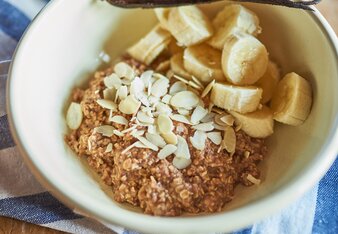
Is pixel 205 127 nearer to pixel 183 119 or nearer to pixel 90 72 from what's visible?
pixel 183 119

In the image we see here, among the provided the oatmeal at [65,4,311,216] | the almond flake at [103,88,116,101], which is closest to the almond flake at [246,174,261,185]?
the oatmeal at [65,4,311,216]

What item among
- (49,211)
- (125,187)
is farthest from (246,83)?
(49,211)

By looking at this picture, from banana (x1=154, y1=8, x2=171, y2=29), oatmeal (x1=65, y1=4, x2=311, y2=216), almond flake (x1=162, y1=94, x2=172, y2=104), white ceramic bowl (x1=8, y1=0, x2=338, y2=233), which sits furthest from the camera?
banana (x1=154, y1=8, x2=171, y2=29)

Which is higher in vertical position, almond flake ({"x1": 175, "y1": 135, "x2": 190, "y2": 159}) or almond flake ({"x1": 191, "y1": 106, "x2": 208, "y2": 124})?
almond flake ({"x1": 191, "y1": 106, "x2": 208, "y2": 124})

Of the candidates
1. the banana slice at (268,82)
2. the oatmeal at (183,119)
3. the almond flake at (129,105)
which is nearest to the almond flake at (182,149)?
the oatmeal at (183,119)

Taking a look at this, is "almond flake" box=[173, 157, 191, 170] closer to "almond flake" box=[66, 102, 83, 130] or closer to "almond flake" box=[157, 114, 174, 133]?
"almond flake" box=[157, 114, 174, 133]

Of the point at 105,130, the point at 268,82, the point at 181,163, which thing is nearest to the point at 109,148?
the point at 105,130
